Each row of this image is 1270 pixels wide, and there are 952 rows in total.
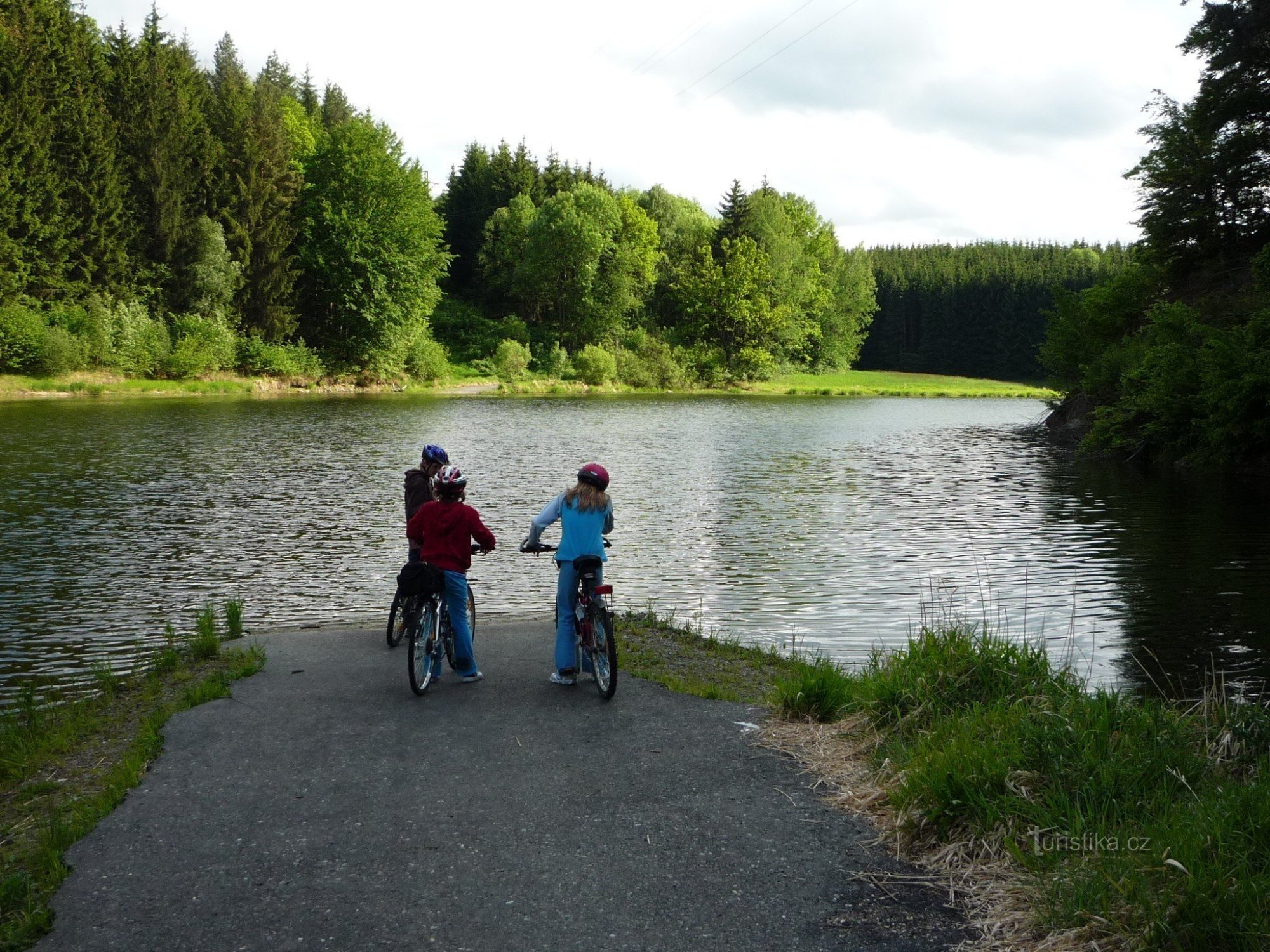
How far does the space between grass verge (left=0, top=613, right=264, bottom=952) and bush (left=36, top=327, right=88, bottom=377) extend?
46.4 meters

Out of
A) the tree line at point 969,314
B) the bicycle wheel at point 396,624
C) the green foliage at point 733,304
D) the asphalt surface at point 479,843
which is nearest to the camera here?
the asphalt surface at point 479,843

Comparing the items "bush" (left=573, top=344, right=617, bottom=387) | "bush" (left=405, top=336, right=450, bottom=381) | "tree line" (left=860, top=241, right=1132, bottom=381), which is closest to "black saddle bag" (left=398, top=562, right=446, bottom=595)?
"bush" (left=405, top=336, right=450, bottom=381)

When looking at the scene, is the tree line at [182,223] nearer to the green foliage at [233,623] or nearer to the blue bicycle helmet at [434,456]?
the green foliage at [233,623]

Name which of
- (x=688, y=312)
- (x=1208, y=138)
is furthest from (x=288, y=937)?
(x=688, y=312)

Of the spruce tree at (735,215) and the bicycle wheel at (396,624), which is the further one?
the spruce tree at (735,215)

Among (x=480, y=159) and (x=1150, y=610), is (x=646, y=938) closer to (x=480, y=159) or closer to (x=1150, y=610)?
(x=1150, y=610)

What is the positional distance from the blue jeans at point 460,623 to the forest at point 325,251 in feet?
159

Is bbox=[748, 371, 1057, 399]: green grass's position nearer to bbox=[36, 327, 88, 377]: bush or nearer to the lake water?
bbox=[36, 327, 88, 377]: bush

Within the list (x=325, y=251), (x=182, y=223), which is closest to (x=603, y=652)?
(x=182, y=223)

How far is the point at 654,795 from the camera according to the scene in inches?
232

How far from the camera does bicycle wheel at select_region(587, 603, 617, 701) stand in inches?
312

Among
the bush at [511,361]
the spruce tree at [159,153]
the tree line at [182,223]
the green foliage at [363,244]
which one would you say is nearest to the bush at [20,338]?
the tree line at [182,223]

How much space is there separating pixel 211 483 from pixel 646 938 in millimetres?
21745

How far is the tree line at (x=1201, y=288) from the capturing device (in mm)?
24812
